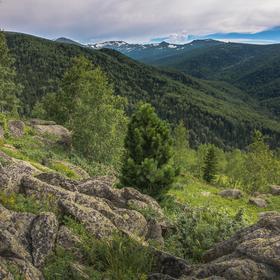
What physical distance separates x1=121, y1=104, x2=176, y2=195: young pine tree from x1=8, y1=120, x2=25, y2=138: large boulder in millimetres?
20989

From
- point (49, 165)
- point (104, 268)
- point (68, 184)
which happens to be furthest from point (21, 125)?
point (104, 268)

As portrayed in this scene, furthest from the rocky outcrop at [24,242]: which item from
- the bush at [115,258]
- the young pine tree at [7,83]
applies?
the young pine tree at [7,83]

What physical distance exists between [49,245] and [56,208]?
2.31 metres

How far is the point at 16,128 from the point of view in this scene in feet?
159

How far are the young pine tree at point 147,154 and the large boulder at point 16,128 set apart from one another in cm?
2099

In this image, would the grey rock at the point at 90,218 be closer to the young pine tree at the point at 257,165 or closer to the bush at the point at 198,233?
the bush at the point at 198,233

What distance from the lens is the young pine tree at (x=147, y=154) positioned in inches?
1129

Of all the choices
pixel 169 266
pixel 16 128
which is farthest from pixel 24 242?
pixel 16 128

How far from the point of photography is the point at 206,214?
17.7 metres

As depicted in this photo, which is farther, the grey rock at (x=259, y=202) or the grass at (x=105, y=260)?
the grey rock at (x=259, y=202)

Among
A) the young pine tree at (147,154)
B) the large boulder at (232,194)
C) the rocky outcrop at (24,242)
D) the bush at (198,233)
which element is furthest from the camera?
the large boulder at (232,194)

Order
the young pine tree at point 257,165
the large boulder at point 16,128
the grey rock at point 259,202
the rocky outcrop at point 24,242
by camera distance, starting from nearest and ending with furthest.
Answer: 1. the rocky outcrop at point 24,242
2. the large boulder at point 16,128
3. the grey rock at point 259,202
4. the young pine tree at point 257,165

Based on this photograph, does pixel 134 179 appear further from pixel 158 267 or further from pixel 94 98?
pixel 94 98

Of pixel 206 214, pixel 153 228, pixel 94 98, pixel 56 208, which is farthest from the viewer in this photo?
pixel 94 98
